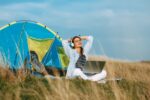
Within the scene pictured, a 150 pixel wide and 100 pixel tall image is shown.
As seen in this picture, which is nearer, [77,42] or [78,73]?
[78,73]

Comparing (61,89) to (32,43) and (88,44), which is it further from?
(32,43)

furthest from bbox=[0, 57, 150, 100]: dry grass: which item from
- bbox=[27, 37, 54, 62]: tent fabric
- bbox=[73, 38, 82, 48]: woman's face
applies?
bbox=[27, 37, 54, 62]: tent fabric

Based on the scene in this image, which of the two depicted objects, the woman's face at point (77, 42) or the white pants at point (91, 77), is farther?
the woman's face at point (77, 42)

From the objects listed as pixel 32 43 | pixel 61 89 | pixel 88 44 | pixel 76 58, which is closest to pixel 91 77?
pixel 76 58

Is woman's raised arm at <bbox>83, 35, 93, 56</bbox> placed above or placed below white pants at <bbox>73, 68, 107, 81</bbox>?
above

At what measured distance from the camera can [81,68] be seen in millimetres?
10469

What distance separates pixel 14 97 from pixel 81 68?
391 cm

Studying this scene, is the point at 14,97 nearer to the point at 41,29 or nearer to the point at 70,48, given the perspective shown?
the point at 70,48

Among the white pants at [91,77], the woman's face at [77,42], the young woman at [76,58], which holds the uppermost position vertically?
the woman's face at [77,42]

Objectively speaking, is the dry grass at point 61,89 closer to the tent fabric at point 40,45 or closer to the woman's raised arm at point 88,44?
the woman's raised arm at point 88,44

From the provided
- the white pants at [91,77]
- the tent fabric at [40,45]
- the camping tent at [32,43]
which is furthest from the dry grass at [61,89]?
the tent fabric at [40,45]

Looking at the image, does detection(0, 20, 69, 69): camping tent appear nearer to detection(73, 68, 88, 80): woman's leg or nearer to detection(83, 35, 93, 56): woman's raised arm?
detection(83, 35, 93, 56): woman's raised arm

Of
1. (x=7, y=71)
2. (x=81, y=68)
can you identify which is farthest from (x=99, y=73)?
(x=7, y=71)

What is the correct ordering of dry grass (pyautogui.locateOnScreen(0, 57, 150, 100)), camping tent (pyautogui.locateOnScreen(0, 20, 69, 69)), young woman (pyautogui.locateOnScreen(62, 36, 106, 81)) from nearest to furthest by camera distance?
dry grass (pyautogui.locateOnScreen(0, 57, 150, 100)) < young woman (pyautogui.locateOnScreen(62, 36, 106, 81)) < camping tent (pyautogui.locateOnScreen(0, 20, 69, 69))
